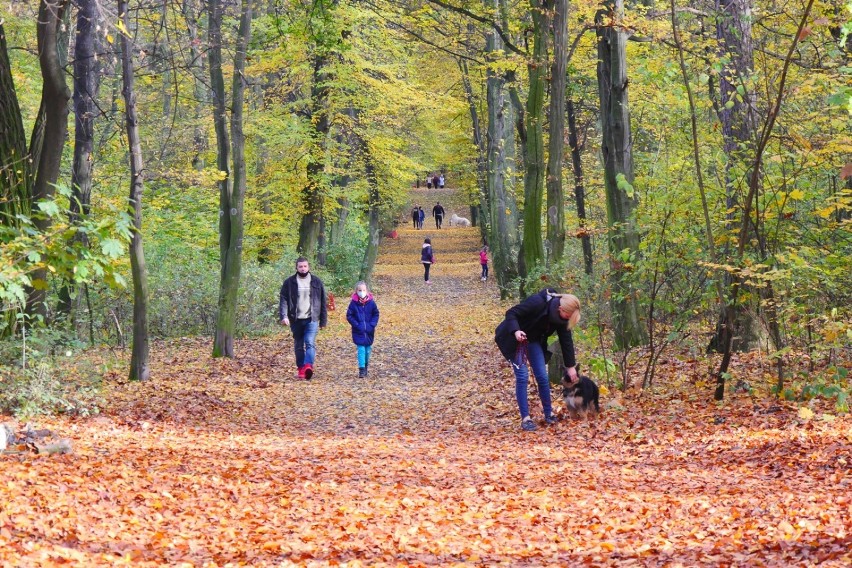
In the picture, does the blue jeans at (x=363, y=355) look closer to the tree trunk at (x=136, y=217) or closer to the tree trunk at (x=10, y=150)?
the tree trunk at (x=136, y=217)

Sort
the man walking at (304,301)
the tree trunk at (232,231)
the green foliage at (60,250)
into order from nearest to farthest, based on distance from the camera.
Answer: the green foliage at (60,250) < the man walking at (304,301) < the tree trunk at (232,231)

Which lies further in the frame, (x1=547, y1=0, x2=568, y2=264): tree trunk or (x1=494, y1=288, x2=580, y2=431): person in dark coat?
(x1=547, y1=0, x2=568, y2=264): tree trunk

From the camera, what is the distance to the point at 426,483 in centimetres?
755

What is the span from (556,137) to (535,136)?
5.93 feet

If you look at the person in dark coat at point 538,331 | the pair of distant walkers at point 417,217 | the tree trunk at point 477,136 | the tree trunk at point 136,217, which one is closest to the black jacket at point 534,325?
the person in dark coat at point 538,331

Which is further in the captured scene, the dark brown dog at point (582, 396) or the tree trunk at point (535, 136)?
the tree trunk at point (535, 136)

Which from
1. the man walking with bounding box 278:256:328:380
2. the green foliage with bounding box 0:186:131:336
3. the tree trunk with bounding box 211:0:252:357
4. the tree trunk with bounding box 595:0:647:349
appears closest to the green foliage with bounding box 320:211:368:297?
the tree trunk with bounding box 211:0:252:357

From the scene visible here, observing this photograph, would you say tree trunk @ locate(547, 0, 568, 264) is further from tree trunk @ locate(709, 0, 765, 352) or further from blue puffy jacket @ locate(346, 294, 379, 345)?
blue puffy jacket @ locate(346, 294, 379, 345)

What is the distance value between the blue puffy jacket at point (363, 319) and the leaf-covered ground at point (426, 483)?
2.13 metres

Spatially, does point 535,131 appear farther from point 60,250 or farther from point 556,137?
point 60,250

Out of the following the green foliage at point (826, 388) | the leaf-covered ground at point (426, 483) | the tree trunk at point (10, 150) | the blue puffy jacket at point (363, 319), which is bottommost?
the leaf-covered ground at point (426, 483)

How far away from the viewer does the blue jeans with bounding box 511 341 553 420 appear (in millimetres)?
9961

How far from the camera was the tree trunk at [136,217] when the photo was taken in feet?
37.6

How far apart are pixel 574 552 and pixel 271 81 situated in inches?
921
